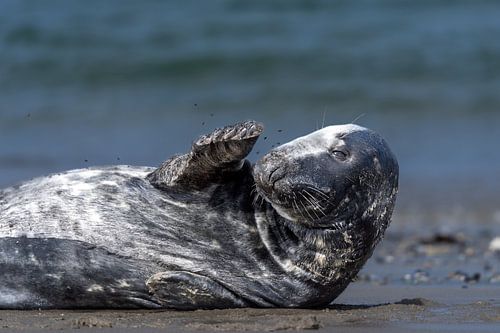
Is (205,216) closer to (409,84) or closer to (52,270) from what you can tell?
(52,270)

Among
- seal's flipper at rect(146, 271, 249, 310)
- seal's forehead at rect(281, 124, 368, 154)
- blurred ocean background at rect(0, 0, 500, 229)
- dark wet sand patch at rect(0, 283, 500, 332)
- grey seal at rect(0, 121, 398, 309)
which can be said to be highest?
blurred ocean background at rect(0, 0, 500, 229)

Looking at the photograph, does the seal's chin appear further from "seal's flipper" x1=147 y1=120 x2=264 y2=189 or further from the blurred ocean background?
the blurred ocean background

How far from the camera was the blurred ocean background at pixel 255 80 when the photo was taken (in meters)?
12.9

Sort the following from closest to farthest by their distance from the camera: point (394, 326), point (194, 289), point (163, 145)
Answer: point (394, 326) < point (194, 289) < point (163, 145)

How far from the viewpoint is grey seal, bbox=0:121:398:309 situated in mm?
4715

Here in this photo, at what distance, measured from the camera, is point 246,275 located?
4.81m

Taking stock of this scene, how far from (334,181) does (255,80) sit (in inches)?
488

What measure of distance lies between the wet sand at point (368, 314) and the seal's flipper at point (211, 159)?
1.94 feet

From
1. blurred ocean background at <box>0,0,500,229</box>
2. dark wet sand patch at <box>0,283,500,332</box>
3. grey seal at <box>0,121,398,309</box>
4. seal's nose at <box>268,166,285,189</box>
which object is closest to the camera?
dark wet sand patch at <box>0,283,500,332</box>

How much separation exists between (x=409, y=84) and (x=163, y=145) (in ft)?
15.4

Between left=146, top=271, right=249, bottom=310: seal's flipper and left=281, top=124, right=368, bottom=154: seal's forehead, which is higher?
left=281, top=124, right=368, bottom=154: seal's forehead

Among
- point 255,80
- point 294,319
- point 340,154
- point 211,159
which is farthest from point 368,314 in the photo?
point 255,80

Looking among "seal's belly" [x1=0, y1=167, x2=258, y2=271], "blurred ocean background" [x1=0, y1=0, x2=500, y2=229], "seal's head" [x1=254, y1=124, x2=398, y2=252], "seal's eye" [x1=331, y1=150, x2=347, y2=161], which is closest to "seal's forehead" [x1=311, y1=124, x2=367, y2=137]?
"seal's head" [x1=254, y1=124, x2=398, y2=252]

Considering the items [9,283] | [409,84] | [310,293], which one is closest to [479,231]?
[310,293]
